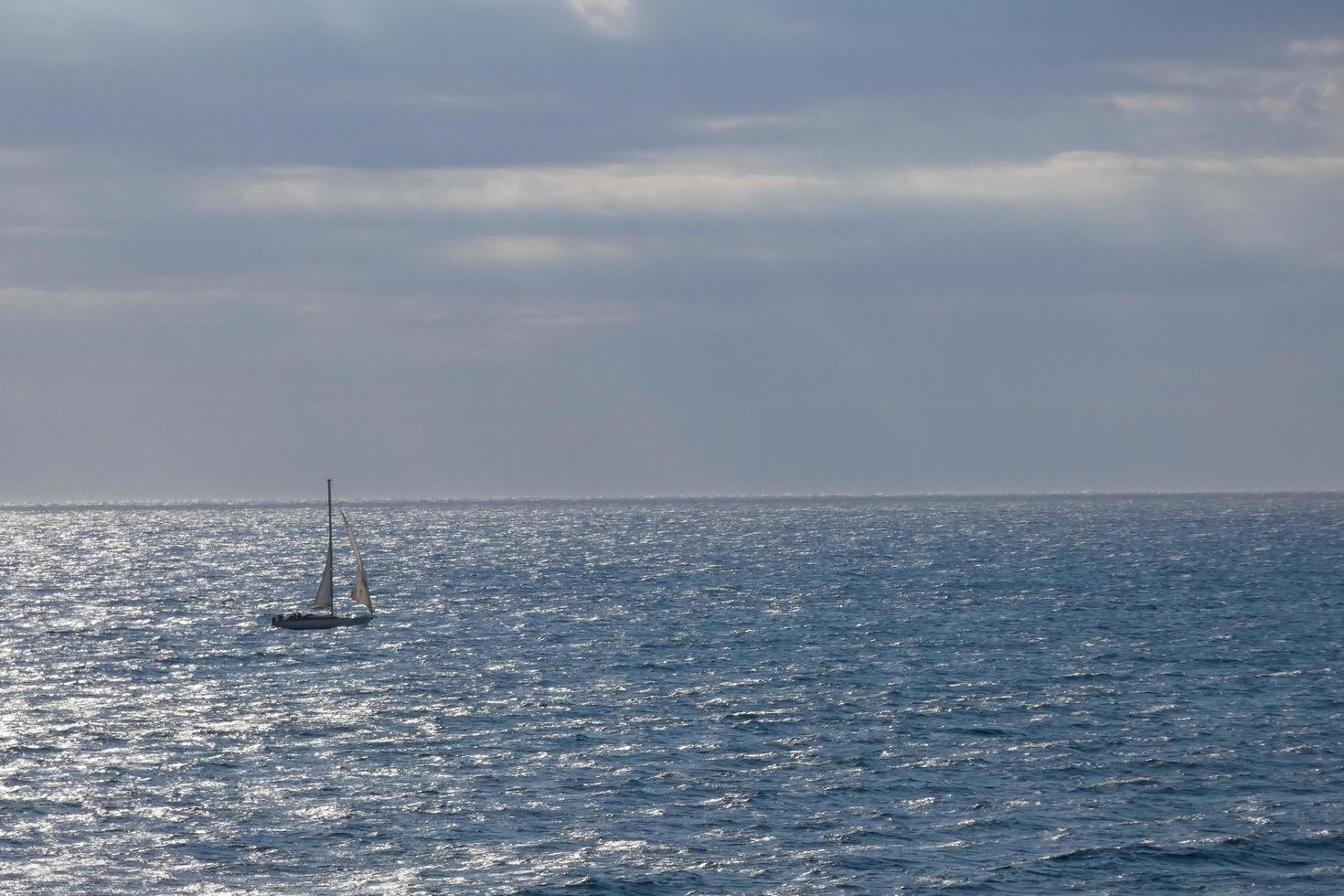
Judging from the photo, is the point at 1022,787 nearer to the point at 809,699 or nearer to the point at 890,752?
the point at 890,752

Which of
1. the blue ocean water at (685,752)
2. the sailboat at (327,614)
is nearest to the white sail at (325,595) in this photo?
the sailboat at (327,614)

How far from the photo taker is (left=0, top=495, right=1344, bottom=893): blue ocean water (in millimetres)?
50031

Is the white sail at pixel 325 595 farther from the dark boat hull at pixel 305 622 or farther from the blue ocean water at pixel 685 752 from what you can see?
the blue ocean water at pixel 685 752

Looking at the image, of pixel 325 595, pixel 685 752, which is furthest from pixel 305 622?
pixel 685 752

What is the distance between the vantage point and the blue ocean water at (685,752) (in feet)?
164

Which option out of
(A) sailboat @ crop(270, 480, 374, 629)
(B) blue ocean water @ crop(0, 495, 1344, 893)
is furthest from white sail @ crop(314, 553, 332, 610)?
(B) blue ocean water @ crop(0, 495, 1344, 893)

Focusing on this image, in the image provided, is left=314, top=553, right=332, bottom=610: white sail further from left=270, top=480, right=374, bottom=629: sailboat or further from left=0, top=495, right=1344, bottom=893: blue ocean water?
left=0, top=495, right=1344, bottom=893: blue ocean water

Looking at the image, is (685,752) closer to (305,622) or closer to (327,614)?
(305,622)

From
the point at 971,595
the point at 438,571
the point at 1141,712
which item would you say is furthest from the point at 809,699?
the point at 438,571

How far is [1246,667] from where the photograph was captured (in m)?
90.1

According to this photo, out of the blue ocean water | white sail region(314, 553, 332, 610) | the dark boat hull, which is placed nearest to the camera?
the blue ocean water

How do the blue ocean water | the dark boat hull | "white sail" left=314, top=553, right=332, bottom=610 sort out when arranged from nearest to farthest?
the blue ocean water, the dark boat hull, "white sail" left=314, top=553, right=332, bottom=610

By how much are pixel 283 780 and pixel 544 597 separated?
8339 centimetres

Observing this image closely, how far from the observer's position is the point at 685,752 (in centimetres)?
6656
